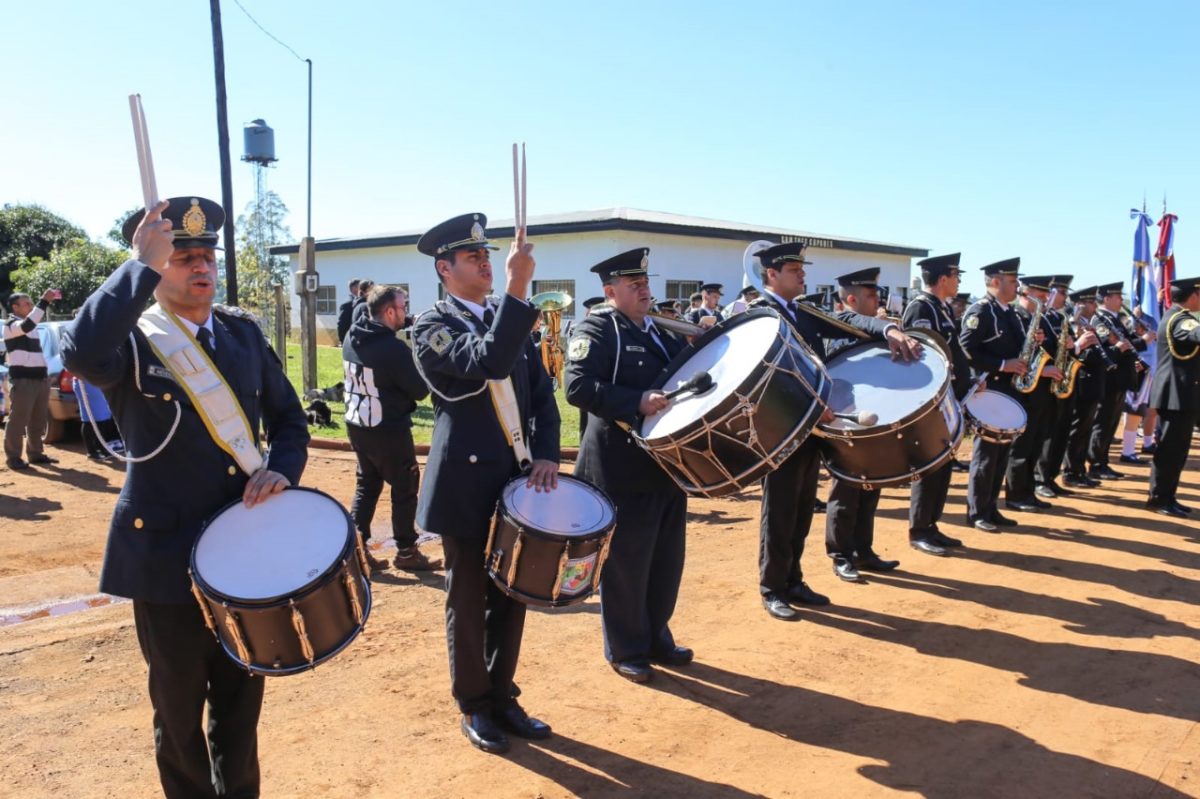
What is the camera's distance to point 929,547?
7359mm

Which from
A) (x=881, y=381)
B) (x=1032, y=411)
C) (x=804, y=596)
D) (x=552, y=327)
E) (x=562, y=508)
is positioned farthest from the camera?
(x=552, y=327)

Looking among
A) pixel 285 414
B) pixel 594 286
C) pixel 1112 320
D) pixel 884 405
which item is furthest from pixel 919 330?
pixel 594 286

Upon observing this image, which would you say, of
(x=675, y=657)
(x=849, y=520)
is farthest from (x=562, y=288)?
(x=675, y=657)

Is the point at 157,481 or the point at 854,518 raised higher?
the point at 157,481

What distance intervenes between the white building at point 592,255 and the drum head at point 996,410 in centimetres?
1408

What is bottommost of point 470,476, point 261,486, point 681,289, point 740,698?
point 740,698

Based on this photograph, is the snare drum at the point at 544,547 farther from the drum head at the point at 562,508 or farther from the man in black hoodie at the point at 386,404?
the man in black hoodie at the point at 386,404

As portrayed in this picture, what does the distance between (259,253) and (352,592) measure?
42.0 meters

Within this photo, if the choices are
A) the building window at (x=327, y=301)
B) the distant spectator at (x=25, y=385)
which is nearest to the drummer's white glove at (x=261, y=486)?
the distant spectator at (x=25, y=385)

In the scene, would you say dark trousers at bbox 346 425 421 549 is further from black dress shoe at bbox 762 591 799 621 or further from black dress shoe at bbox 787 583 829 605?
black dress shoe at bbox 787 583 829 605

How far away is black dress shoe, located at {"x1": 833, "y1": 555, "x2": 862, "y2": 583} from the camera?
6.51 m

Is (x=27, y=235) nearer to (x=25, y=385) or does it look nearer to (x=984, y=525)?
(x=25, y=385)

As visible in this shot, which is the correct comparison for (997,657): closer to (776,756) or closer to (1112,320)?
(776,756)

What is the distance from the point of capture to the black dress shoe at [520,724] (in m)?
4.02
